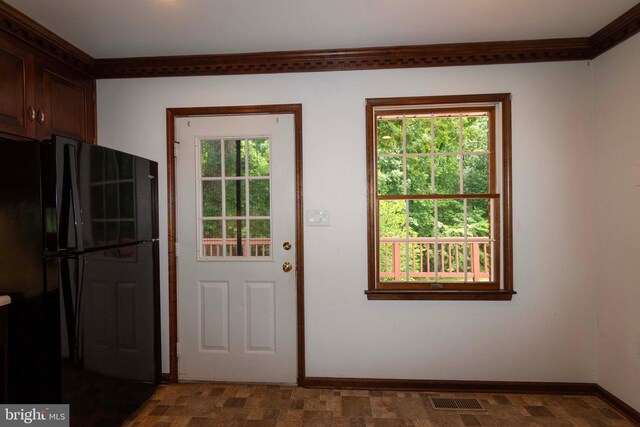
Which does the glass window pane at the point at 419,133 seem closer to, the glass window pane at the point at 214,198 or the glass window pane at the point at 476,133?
the glass window pane at the point at 476,133

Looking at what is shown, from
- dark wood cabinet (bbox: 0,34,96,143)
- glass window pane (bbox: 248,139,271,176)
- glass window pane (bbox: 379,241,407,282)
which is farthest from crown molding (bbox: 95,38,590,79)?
glass window pane (bbox: 379,241,407,282)

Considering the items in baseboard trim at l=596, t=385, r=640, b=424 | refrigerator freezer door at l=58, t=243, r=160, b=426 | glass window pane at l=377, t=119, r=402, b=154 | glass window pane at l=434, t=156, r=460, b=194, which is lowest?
baseboard trim at l=596, t=385, r=640, b=424

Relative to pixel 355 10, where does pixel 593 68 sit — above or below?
below

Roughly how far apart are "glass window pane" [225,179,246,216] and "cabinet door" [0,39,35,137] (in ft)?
3.98

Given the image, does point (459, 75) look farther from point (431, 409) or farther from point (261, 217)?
point (431, 409)

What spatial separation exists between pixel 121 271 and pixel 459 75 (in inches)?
102

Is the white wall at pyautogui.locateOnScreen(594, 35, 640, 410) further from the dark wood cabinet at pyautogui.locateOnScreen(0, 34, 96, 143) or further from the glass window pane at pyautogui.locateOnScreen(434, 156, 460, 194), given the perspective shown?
the dark wood cabinet at pyautogui.locateOnScreen(0, 34, 96, 143)

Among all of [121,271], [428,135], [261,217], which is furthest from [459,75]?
[121,271]

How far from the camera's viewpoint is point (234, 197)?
2688 millimetres

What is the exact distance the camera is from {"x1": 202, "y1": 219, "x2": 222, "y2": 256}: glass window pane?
2.70 metres

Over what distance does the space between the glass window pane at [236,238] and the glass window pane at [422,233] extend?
150cm

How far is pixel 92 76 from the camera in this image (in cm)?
268

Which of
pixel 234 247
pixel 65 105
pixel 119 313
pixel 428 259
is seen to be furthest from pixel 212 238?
pixel 428 259

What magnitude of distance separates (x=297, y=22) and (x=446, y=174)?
1.52 metres
